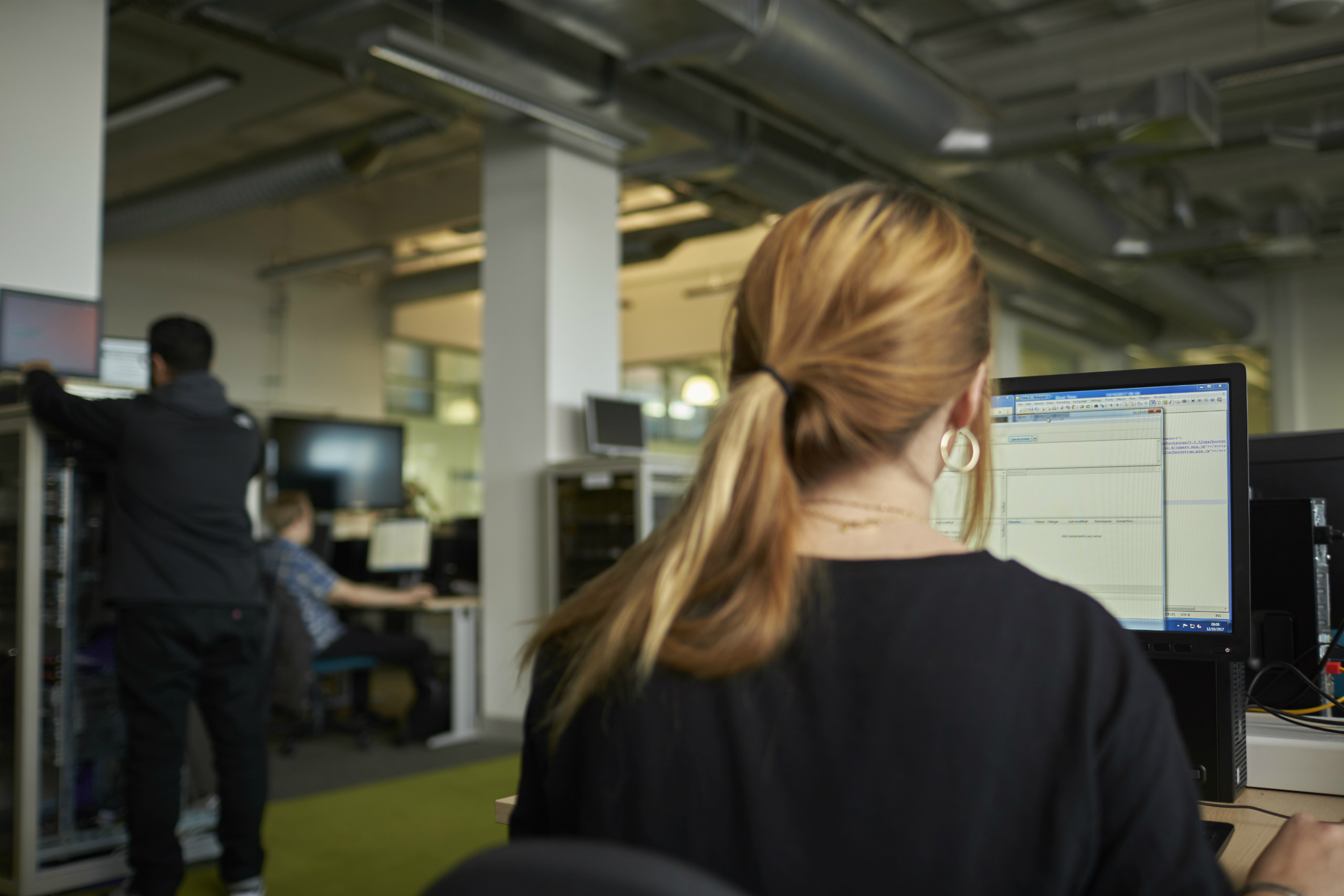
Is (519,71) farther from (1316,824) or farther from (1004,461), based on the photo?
(1316,824)

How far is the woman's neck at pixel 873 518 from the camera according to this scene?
79 cm

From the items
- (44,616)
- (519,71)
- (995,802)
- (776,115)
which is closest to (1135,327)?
(776,115)

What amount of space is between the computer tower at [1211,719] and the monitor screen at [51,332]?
3.07 meters

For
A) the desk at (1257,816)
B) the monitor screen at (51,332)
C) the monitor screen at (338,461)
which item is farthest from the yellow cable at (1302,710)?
the monitor screen at (338,461)

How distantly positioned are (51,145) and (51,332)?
2.56ft

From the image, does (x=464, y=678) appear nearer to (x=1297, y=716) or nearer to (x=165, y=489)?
(x=165, y=489)

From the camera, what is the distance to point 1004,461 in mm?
1377

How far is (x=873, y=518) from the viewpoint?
811 millimetres

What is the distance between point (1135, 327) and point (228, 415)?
31.6 ft

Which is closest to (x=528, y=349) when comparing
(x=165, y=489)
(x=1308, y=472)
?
(x=165, y=489)

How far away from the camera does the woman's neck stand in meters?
Answer: 0.79

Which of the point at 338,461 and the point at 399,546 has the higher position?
the point at 338,461

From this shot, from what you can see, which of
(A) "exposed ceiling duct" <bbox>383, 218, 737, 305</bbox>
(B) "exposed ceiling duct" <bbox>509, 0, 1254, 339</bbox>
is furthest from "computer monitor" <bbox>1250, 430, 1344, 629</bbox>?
(A) "exposed ceiling duct" <bbox>383, 218, 737, 305</bbox>

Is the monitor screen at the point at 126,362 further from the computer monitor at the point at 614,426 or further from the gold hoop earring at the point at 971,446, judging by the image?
the gold hoop earring at the point at 971,446
